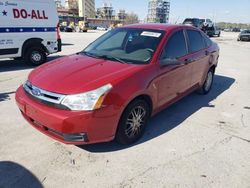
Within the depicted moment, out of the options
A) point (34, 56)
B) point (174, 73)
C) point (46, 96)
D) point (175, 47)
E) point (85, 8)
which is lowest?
point (34, 56)

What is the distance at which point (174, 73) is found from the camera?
3.91 meters

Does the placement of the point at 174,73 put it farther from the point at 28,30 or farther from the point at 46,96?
the point at 28,30

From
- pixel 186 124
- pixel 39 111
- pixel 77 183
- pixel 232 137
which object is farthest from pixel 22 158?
pixel 232 137

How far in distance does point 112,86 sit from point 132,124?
752mm

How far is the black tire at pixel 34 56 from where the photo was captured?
840 cm

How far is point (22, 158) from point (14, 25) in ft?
20.2

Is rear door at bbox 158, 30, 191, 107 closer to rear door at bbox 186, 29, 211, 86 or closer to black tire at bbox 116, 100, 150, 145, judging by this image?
rear door at bbox 186, 29, 211, 86

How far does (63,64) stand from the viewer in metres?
3.64

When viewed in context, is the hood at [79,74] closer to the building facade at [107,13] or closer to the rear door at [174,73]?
the rear door at [174,73]

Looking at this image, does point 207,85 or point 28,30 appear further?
point 28,30

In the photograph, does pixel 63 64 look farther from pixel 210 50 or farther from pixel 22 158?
pixel 210 50

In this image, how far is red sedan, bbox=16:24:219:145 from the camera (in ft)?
9.03

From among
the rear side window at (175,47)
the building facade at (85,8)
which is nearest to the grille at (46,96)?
the rear side window at (175,47)

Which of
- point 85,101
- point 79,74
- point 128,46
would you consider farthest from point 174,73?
point 85,101
